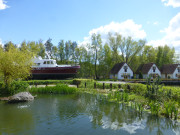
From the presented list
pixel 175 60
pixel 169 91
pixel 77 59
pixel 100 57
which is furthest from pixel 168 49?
pixel 169 91

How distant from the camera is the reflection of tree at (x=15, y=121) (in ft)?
21.7

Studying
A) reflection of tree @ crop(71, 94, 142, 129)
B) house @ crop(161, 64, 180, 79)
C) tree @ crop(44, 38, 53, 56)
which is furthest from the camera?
tree @ crop(44, 38, 53, 56)

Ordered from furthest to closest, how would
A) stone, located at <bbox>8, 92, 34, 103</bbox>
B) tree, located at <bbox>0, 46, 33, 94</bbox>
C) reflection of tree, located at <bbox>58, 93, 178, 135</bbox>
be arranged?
tree, located at <bbox>0, 46, 33, 94</bbox> → stone, located at <bbox>8, 92, 34, 103</bbox> → reflection of tree, located at <bbox>58, 93, 178, 135</bbox>

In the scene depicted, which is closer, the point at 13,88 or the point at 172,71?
the point at 13,88

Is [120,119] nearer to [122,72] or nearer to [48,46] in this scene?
[122,72]

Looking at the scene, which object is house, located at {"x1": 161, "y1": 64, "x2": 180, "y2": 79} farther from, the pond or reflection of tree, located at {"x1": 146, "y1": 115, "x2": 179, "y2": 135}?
reflection of tree, located at {"x1": 146, "y1": 115, "x2": 179, "y2": 135}

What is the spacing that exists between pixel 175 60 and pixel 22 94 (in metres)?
62.7

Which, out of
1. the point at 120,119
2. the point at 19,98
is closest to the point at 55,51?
the point at 19,98

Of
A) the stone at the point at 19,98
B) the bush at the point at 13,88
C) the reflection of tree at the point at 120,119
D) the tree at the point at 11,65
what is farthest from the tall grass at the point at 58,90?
the reflection of tree at the point at 120,119

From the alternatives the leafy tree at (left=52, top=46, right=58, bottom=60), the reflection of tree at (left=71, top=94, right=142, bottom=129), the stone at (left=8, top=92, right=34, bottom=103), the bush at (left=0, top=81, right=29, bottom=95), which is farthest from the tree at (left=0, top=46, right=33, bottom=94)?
the leafy tree at (left=52, top=46, right=58, bottom=60)

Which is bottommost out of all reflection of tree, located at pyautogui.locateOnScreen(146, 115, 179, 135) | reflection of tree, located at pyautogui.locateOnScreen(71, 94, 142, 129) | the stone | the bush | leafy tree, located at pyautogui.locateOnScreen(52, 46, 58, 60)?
reflection of tree, located at pyautogui.locateOnScreen(146, 115, 179, 135)

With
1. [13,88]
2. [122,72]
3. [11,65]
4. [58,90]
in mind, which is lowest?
[58,90]

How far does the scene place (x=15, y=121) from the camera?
25.1 feet

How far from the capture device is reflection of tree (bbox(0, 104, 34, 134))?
21.7 ft
